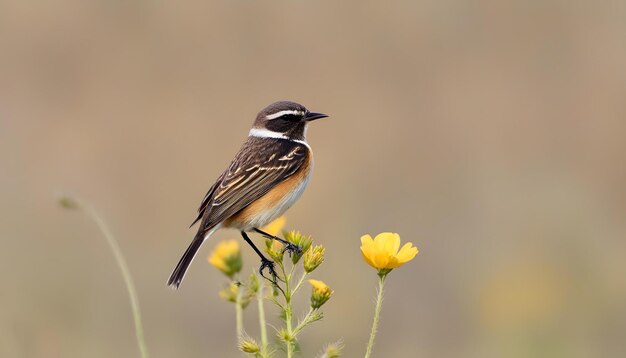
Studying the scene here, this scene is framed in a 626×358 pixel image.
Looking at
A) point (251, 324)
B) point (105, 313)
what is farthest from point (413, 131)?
point (105, 313)

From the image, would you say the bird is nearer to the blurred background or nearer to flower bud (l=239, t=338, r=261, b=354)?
the blurred background

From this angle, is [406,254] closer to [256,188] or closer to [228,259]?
[228,259]

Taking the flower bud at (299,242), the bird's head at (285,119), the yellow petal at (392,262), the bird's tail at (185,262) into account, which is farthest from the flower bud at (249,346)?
the bird's head at (285,119)

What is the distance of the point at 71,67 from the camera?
18.6 metres

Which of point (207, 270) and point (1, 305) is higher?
point (1, 305)

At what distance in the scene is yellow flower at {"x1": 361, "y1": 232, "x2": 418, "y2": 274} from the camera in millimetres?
4406

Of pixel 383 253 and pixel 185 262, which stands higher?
pixel 383 253

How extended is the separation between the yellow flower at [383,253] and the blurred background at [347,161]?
2.28 meters

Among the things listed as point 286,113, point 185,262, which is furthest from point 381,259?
point 286,113

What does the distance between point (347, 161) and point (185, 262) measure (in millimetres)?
9263

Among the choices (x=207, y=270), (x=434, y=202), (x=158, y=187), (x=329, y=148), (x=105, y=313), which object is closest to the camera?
(x=105, y=313)

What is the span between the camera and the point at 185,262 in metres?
5.96

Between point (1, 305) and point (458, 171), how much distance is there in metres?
8.63

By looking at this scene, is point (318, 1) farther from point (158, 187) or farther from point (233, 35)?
point (158, 187)
